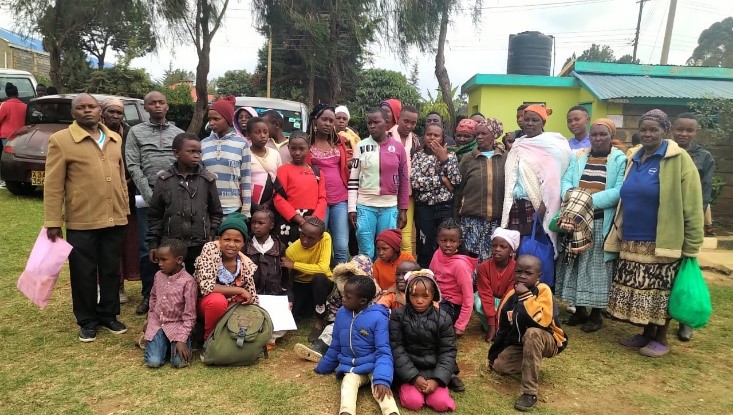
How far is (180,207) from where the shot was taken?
Result: 3869 millimetres

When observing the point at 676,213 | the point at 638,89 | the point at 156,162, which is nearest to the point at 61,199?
the point at 156,162

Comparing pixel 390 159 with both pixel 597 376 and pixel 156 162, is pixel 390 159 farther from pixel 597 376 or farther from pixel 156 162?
pixel 597 376

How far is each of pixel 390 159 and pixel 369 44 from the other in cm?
1408

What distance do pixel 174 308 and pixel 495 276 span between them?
99.9 inches

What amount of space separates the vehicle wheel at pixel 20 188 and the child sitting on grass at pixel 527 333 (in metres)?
9.17

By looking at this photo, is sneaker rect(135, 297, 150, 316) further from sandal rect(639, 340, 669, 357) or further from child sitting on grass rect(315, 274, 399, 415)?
sandal rect(639, 340, 669, 357)

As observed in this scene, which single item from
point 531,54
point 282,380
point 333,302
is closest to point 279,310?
point 333,302

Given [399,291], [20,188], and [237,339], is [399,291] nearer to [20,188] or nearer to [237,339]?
[237,339]

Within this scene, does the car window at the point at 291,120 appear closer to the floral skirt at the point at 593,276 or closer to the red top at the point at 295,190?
the red top at the point at 295,190

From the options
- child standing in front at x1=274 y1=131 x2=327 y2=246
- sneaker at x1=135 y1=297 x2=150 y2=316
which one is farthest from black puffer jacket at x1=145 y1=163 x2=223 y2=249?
sneaker at x1=135 y1=297 x2=150 y2=316

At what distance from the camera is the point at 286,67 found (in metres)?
24.2

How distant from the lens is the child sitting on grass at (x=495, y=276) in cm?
420

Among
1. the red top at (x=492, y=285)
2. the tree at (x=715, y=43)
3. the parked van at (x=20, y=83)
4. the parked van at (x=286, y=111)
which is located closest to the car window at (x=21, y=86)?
the parked van at (x=20, y=83)

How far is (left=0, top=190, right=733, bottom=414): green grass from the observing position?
3.10 meters
